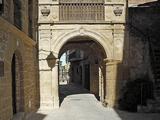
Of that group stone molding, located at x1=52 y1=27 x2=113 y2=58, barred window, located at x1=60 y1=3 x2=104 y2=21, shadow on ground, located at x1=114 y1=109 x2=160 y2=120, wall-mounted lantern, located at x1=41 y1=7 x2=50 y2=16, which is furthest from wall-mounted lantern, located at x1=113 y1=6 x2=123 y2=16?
shadow on ground, located at x1=114 y1=109 x2=160 y2=120

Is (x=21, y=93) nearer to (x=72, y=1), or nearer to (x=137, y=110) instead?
(x=137, y=110)

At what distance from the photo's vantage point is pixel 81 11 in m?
16.9

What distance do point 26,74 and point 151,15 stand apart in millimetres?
7701

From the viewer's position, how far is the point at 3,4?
9.15 metres

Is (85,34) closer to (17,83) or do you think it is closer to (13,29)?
(17,83)

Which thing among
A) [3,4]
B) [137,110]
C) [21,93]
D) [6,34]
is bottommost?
[137,110]

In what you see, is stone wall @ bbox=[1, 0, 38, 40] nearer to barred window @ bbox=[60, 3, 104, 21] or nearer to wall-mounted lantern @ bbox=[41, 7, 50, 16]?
wall-mounted lantern @ bbox=[41, 7, 50, 16]

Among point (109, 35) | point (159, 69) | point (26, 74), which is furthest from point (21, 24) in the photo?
point (159, 69)

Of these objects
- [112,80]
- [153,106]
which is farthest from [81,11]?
[153,106]

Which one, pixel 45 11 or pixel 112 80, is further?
pixel 112 80

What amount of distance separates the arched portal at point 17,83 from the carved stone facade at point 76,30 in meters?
4.67

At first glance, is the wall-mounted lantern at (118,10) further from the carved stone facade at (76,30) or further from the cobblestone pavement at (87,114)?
the cobblestone pavement at (87,114)

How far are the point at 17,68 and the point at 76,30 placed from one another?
5.60 m

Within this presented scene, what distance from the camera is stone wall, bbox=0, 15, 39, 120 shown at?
28.7ft
